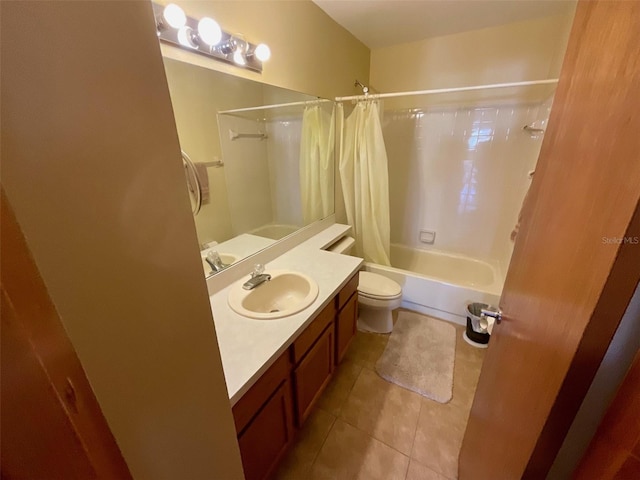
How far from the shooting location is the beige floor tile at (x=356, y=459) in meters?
1.24

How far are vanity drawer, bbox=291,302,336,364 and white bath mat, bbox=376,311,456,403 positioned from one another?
0.76 meters

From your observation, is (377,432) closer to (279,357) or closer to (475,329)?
(279,357)

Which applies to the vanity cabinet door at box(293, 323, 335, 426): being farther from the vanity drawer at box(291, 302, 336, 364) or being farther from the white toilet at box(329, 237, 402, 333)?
the white toilet at box(329, 237, 402, 333)

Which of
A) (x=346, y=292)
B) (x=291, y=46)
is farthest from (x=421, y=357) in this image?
(x=291, y=46)

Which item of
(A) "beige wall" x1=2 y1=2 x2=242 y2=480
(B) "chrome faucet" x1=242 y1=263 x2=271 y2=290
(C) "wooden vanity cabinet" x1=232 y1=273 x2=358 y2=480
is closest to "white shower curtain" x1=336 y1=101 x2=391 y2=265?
(C) "wooden vanity cabinet" x1=232 y1=273 x2=358 y2=480

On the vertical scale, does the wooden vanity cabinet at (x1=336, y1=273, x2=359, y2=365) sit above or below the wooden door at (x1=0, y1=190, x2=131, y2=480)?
below

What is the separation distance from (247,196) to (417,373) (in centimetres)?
164

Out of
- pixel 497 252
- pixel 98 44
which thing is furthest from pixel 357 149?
pixel 98 44

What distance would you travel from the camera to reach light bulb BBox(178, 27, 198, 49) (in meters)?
1.04

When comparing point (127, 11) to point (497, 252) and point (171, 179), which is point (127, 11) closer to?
point (171, 179)

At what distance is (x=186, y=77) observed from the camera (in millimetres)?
1135

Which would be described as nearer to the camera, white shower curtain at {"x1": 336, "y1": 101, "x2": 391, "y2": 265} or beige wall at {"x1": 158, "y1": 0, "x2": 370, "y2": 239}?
beige wall at {"x1": 158, "y1": 0, "x2": 370, "y2": 239}

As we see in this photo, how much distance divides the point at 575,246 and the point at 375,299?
157 centimetres

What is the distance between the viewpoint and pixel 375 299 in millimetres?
1950
